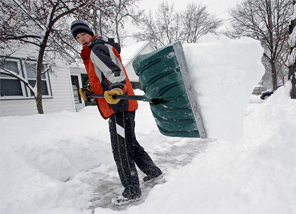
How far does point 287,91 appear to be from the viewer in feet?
8.81

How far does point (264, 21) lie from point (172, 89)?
15716 millimetres

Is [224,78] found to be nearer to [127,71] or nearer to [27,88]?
[27,88]

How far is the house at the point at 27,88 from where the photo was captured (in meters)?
6.51

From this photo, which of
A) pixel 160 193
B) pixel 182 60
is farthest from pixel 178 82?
pixel 160 193

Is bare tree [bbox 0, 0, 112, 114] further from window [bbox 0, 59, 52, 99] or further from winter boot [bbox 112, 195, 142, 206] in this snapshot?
winter boot [bbox 112, 195, 142, 206]

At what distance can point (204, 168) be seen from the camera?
6.53 feet

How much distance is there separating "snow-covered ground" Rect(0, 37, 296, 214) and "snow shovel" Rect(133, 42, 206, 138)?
2.6 inches

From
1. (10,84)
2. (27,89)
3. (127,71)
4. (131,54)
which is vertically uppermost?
(131,54)

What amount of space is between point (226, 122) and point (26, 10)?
555 centimetres

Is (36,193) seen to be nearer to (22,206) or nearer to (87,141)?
(22,206)

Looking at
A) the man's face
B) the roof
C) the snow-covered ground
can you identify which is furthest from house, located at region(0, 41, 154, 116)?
the roof

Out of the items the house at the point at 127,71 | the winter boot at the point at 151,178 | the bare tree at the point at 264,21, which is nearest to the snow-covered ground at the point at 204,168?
the winter boot at the point at 151,178

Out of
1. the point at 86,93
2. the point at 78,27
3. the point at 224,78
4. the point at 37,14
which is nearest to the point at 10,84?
the point at 37,14

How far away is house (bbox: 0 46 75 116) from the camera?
6.51 metres
